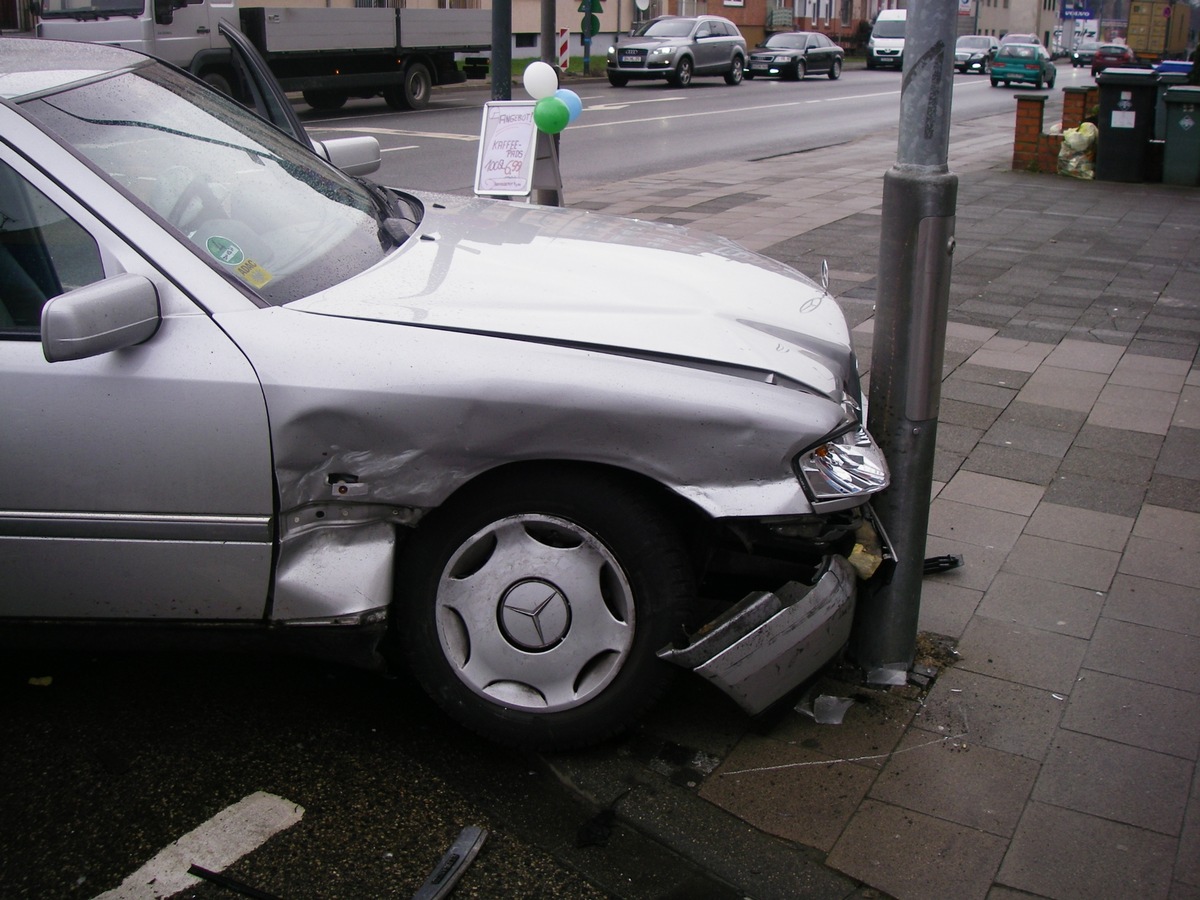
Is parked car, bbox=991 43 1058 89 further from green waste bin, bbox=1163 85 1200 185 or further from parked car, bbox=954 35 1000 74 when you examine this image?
green waste bin, bbox=1163 85 1200 185

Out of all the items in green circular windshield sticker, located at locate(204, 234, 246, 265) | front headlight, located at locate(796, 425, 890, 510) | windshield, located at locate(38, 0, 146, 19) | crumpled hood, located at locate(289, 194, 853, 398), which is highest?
windshield, located at locate(38, 0, 146, 19)

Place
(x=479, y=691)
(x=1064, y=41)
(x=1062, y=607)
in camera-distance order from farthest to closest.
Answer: (x=1064, y=41), (x=1062, y=607), (x=479, y=691)

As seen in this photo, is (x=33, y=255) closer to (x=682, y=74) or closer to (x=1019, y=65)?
(x=682, y=74)

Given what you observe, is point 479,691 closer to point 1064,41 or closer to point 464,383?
point 464,383

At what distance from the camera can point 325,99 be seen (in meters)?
22.6

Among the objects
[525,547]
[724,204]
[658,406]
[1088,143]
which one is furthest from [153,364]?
[1088,143]

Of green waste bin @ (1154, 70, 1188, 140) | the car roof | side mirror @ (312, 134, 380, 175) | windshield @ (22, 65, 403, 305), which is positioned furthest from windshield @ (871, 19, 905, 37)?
the car roof

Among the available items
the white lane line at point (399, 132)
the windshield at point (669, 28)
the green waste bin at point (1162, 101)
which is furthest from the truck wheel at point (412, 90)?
the green waste bin at point (1162, 101)

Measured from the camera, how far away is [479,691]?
3057mm

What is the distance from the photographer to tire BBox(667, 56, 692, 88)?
3062 centimetres

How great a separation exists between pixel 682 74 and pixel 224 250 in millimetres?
29285

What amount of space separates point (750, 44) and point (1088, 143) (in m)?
41.9

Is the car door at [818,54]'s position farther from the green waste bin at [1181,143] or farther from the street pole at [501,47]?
the street pole at [501,47]

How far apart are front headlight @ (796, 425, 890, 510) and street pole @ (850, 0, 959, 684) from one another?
23cm
